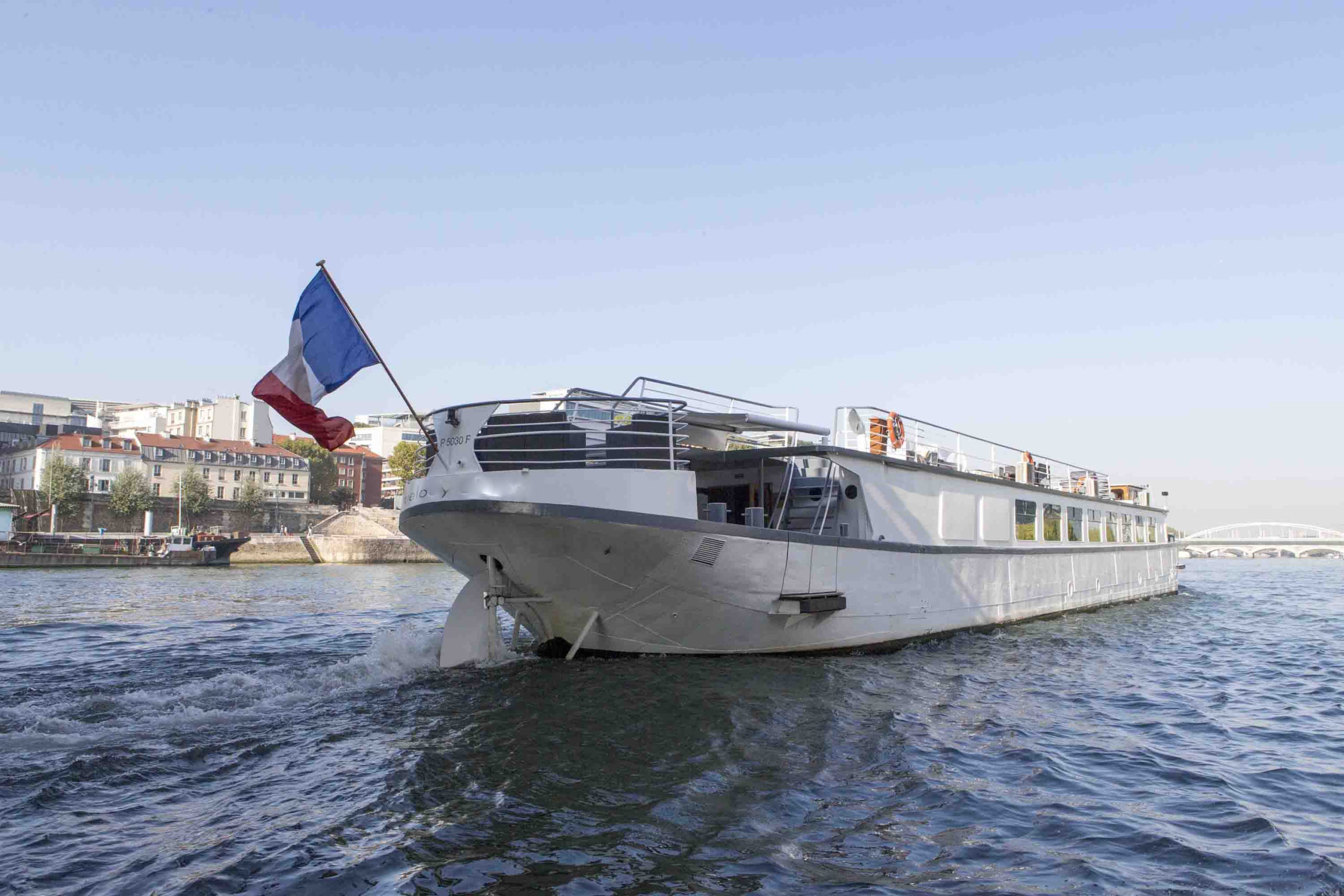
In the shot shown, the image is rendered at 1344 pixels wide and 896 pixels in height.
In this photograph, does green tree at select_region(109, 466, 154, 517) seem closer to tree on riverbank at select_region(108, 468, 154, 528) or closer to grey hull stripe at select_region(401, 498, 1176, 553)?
tree on riverbank at select_region(108, 468, 154, 528)

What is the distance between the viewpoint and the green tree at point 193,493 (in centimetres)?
7969

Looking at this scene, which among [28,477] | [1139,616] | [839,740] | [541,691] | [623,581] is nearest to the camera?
[839,740]

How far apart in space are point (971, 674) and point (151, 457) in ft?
307

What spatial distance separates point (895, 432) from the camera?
1584cm

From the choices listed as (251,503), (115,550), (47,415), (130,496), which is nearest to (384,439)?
(47,415)

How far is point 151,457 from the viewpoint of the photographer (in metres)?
87.9

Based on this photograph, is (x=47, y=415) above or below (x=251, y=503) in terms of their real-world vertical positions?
above

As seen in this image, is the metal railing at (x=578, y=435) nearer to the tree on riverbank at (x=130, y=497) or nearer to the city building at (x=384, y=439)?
the tree on riverbank at (x=130, y=497)

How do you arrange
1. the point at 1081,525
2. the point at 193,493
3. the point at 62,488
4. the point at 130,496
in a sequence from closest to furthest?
the point at 1081,525 < the point at 62,488 < the point at 130,496 < the point at 193,493

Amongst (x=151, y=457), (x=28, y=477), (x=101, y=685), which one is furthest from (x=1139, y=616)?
(x=28, y=477)

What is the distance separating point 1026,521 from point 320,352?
1565 centimetres

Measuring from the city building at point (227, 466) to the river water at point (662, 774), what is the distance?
8400cm

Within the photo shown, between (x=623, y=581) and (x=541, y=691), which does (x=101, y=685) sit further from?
(x=623, y=581)

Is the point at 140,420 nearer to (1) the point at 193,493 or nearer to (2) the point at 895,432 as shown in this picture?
(1) the point at 193,493
